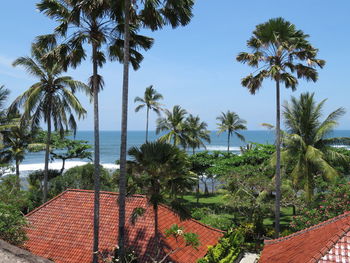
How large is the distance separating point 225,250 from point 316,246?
7554mm

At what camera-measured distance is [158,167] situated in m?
11.1

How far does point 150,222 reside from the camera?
1382 centimetres

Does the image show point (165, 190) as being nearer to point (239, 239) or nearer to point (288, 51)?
point (239, 239)

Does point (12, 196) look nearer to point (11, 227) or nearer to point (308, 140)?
point (11, 227)

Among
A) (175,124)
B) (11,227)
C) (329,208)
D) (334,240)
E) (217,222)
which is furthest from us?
(175,124)

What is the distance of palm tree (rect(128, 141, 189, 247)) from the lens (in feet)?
36.5

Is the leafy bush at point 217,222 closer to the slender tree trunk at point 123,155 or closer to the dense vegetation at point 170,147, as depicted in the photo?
the dense vegetation at point 170,147

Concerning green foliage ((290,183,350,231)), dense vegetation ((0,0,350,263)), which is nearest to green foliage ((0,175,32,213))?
dense vegetation ((0,0,350,263))

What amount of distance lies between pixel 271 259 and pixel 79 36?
11.0 meters

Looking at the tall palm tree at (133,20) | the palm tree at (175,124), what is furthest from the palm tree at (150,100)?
the tall palm tree at (133,20)

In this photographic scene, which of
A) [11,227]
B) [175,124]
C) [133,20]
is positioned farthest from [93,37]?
Answer: [175,124]

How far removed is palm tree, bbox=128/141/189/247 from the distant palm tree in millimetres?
27030

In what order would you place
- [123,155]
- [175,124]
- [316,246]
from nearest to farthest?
[316,246], [123,155], [175,124]

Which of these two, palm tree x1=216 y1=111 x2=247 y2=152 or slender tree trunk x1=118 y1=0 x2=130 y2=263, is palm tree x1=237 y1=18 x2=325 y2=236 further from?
palm tree x1=216 y1=111 x2=247 y2=152
